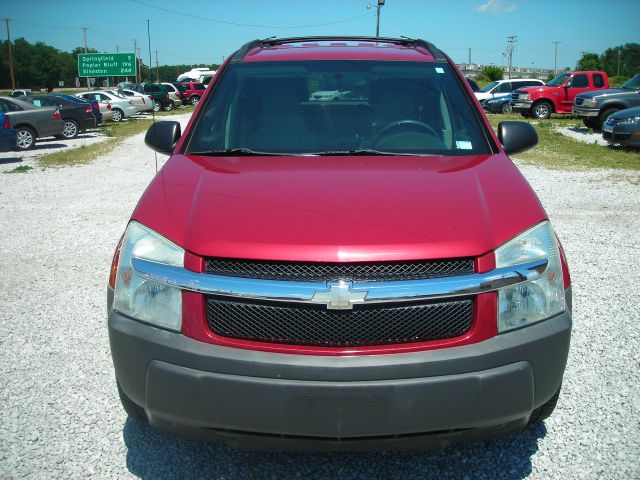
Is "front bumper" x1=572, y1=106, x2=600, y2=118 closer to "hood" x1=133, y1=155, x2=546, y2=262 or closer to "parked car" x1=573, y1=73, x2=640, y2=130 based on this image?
"parked car" x1=573, y1=73, x2=640, y2=130

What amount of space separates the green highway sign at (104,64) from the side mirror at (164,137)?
128ft

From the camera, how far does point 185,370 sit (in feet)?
6.81

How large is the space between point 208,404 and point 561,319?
1.32 m

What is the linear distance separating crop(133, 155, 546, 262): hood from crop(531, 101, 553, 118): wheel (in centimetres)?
2445

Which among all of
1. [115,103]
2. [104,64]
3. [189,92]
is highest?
[104,64]

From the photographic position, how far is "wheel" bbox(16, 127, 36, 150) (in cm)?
1700

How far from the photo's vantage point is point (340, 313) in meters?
2.07

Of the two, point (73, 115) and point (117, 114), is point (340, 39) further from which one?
point (117, 114)

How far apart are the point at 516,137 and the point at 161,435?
A: 8.12 feet

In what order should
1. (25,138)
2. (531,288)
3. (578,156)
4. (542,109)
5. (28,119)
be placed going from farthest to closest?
(542,109)
(25,138)
(28,119)
(578,156)
(531,288)

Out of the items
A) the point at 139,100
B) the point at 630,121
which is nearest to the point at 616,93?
the point at 630,121

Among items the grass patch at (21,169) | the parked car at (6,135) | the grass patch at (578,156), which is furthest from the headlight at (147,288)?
the parked car at (6,135)

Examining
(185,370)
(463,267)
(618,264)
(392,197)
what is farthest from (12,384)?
(618,264)

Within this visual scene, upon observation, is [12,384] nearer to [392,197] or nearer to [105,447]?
[105,447]
